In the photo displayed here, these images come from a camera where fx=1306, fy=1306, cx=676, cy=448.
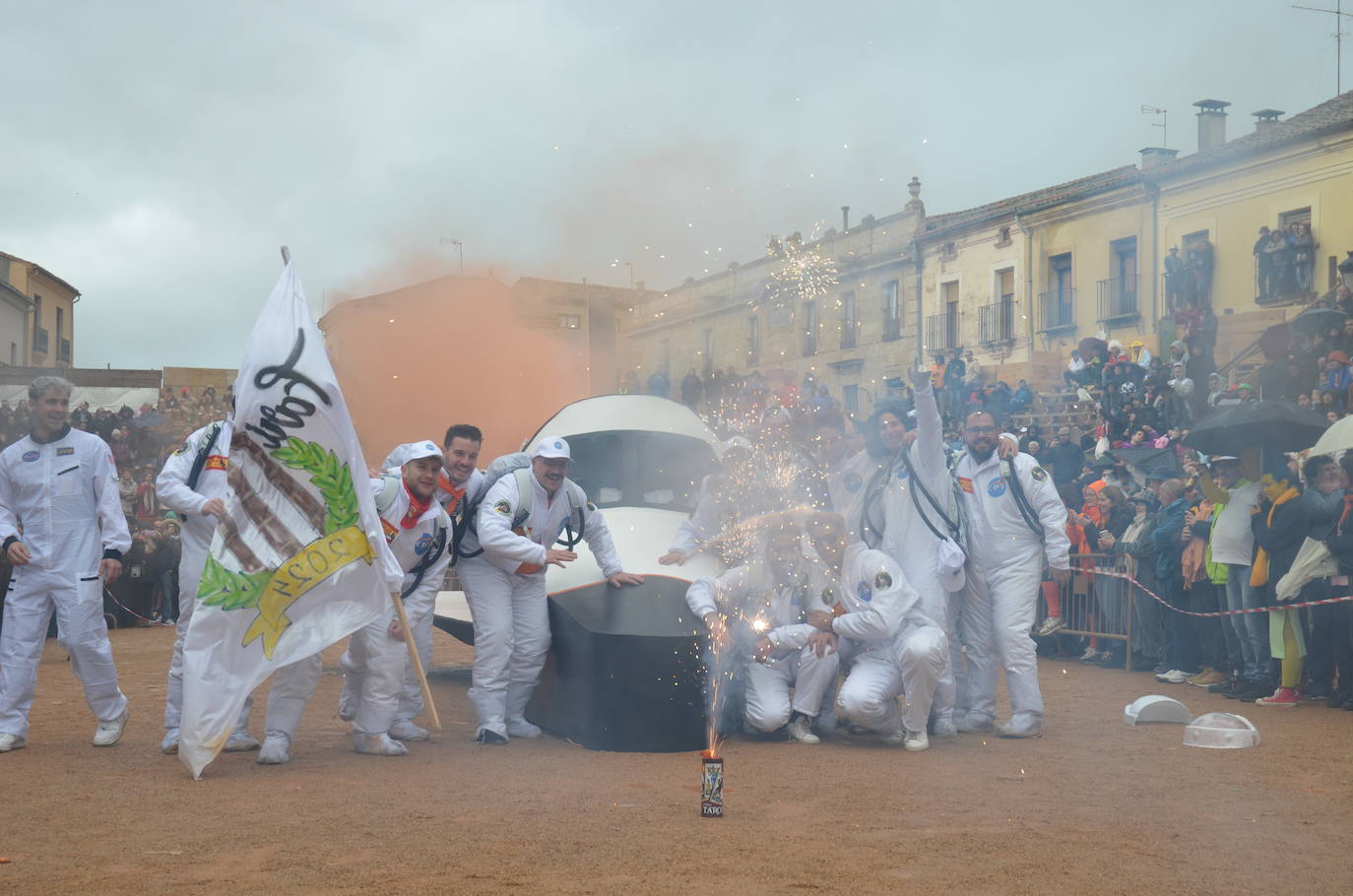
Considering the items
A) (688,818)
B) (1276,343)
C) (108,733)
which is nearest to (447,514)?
(108,733)

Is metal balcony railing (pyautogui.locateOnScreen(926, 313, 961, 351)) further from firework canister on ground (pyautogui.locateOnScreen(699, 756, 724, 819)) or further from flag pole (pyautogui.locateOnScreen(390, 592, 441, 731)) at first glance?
firework canister on ground (pyautogui.locateOnScreen(699, 756, 724, 819))

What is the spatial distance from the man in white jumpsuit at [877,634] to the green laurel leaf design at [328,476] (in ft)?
9.58

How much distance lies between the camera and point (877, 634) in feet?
26.8

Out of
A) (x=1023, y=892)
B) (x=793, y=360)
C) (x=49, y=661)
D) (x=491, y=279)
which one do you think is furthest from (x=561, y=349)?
(x=793, y=360)

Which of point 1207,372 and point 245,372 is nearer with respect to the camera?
point 245,372

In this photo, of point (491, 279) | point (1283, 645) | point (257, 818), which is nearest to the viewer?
point (257, 818)

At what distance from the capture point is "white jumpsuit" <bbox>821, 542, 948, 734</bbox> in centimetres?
812

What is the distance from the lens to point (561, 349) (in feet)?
54.1

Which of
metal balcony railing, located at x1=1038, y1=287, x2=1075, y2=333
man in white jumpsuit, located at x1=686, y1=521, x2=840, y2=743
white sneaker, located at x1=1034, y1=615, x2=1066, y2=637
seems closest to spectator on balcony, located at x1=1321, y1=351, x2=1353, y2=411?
white sneaker, located at x1=1034, y1=615, x2=1066, y2=637

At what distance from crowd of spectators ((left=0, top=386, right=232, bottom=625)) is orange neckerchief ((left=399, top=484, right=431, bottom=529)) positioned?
4.02 ft

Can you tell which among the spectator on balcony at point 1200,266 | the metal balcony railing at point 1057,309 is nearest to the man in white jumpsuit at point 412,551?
the spectator on balcony at point 1200,266

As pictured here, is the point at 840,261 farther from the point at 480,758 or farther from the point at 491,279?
the point at 480,758

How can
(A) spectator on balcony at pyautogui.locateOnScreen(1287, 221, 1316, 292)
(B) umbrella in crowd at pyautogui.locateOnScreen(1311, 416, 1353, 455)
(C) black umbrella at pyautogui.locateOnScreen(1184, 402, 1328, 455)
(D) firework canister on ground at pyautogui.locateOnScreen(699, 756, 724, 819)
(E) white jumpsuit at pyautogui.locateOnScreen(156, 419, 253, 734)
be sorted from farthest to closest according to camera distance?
(A) spectator on balcony at pyautogui.locateOnScreen(1287, 221, 1316, 292), (C) black umbrella at pyautogui.locateOnScreen(1184, 402, 1328, 455), (B) umbrella in crowd at pyautogui.locateOnScreen(1311, 416, 1353, 455), (E) white jumpsuit at pyautogui.locateOnScreen(156, 419, 253, 734), (D) firework canister on ground at pyautogui.locateOnScreen(699, 756, 724, 819)

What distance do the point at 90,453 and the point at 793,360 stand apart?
29179 mm
